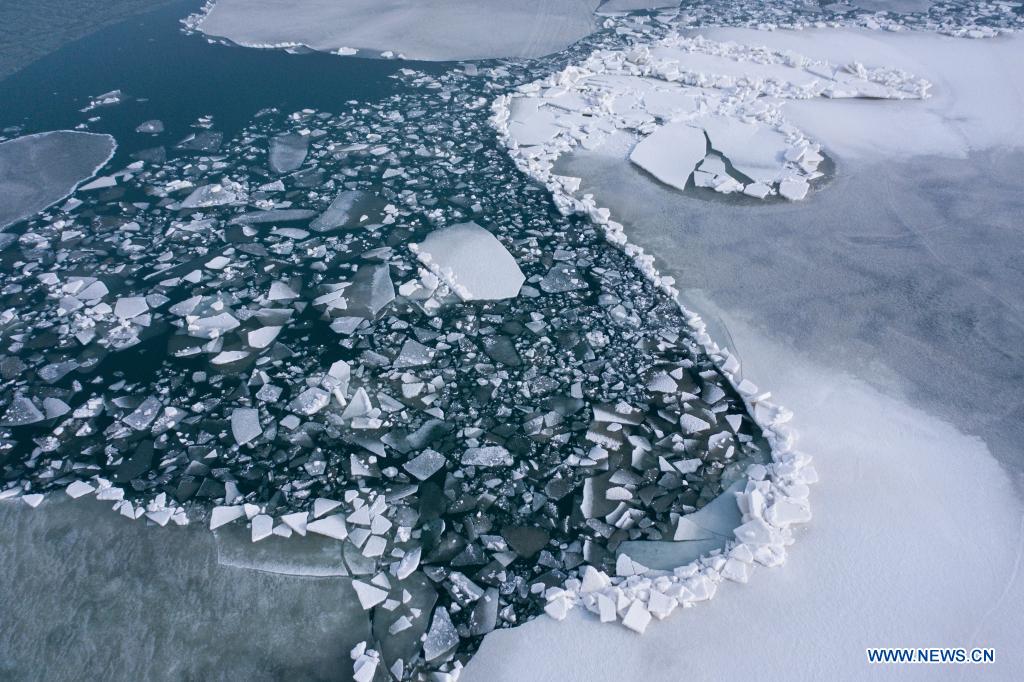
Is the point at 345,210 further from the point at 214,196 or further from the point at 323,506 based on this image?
the point at 323,506

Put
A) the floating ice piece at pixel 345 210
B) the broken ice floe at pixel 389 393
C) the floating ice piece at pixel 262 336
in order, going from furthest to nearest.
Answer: the floating ice piece at pixel 345 210 < the floating ice piece at pixel 262 336 < the broken ice floe at pixel 389 393

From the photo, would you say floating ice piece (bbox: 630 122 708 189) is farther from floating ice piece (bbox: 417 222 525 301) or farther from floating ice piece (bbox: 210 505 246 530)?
floating ice piece (bbox: 210 505 246 530)

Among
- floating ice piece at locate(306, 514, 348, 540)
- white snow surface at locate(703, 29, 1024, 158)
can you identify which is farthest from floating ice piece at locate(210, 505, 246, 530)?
white snow surface at locate(703, 29, 1024, 158)

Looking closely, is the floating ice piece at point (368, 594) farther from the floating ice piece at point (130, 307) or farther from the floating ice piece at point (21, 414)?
the floating ice piece at point (130, 307)

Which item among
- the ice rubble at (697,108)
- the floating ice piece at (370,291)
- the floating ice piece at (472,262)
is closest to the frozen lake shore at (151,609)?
the floating ice piece at (370,291)

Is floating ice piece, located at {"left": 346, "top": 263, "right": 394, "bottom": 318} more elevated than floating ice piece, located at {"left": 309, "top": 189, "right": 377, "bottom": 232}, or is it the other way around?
floating ice piece, located at {"left": 309, "top": 189, "right": 377, "bottom": 232}

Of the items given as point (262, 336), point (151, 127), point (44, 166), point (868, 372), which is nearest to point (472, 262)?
point (262, 336)
